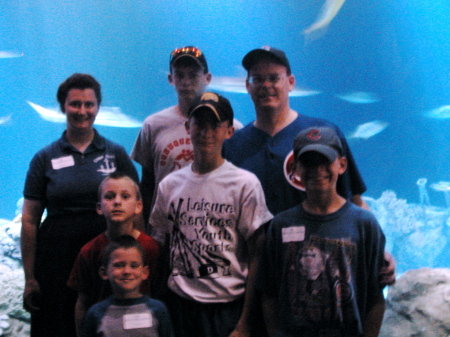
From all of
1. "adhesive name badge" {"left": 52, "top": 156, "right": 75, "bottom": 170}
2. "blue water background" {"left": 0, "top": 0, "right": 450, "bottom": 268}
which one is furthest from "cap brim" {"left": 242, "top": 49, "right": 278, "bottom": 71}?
"blue water background" {"left": 0, "top": 0, "right": 450, "bottom": 268}

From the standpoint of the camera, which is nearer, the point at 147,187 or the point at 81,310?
the point at 81,310

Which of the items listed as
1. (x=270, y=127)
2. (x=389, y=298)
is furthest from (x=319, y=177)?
(x=389, y=298)

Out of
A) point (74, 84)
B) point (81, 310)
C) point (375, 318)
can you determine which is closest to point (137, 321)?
point (81, 310)

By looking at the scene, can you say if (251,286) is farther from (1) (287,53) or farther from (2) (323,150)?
(1) (287,53)

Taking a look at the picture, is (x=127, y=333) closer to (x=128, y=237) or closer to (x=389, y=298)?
(x=128, y=237)

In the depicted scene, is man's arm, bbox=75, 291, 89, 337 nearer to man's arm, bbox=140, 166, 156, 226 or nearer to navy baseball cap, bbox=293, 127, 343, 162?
man's arm, bbox=140, 166, 156, 226

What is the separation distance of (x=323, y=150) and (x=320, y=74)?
11.8m

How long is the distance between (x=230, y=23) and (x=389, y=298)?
22.6 m

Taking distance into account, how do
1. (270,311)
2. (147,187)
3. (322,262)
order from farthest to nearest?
(147,187), (270,311), (322,262)

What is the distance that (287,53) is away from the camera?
18.1 m

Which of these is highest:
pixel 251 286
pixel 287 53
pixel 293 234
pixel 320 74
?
pixel 287 53

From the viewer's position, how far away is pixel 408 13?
40.4 ft

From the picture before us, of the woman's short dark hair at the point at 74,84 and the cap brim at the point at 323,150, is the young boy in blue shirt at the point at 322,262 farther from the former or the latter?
the woman's short dark hair at the point at 74,84

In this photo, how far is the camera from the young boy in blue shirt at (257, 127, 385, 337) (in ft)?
3.88
